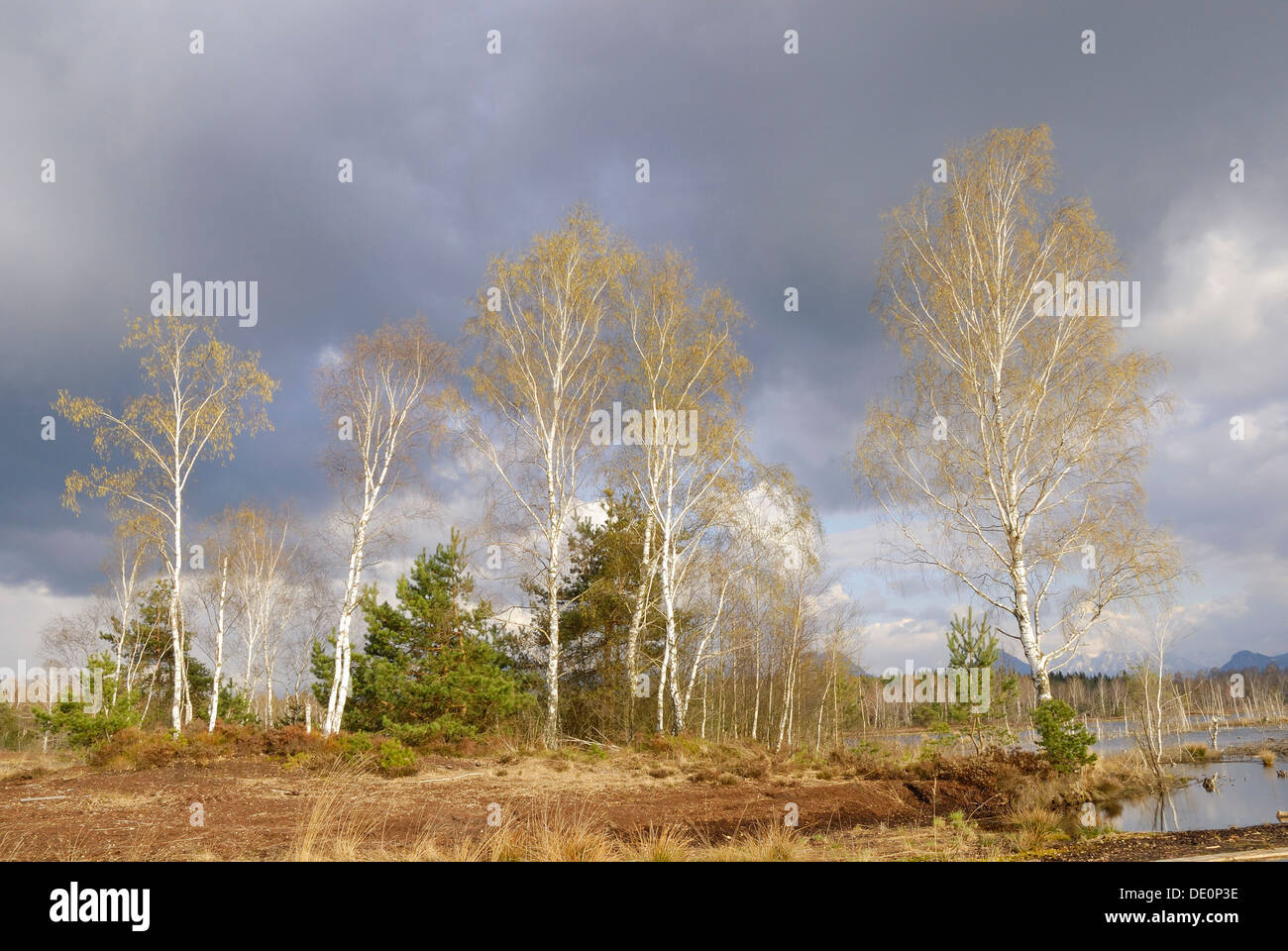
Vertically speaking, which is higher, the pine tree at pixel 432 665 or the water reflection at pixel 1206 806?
the pine tree at pixel 432 665

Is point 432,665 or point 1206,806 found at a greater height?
point 432,665

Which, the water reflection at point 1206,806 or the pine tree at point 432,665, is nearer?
the water reflection at point 1206,806

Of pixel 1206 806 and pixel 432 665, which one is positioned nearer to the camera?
pixel 1206 806
